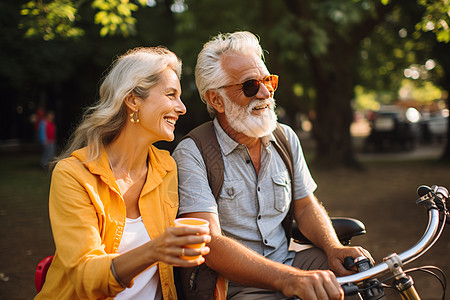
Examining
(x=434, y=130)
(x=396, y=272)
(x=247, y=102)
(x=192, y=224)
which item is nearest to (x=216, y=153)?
(x=247, y=102)

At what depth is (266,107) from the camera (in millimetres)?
2686

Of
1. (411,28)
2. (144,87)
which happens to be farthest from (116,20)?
(411,28)

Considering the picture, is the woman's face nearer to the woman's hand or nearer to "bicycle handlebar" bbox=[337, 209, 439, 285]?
the woman's hand

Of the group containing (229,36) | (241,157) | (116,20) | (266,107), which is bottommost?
(241,157)

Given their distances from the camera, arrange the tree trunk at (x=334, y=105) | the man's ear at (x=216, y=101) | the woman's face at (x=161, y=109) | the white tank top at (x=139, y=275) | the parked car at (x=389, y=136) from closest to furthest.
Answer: the white tank top at (x=139, y=275) → the woman's face at (x=161, y=109) → the man's ear at (x=216, y=101) → the tree trunk at (x=334, y=105) → the parked car at (x=389, y=136)

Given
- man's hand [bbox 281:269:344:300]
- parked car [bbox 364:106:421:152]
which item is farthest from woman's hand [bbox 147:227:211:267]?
parked car [bbox 364:106:421:152]

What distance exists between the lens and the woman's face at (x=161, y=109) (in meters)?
2.30

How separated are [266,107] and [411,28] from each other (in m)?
13.1

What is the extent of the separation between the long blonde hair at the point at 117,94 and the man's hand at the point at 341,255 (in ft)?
4.64

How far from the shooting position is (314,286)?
189cm

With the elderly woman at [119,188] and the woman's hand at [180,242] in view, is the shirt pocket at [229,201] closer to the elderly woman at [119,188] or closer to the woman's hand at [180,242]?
the elderly woman at [119,188]

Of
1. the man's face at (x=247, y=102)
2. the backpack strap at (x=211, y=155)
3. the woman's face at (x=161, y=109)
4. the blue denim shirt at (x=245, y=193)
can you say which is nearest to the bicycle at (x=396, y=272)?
the blue denim shirt at (x=245, y=193)

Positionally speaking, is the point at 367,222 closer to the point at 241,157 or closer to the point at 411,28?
the point at 241,157

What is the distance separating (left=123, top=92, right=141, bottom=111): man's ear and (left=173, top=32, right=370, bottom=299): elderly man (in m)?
0.41
